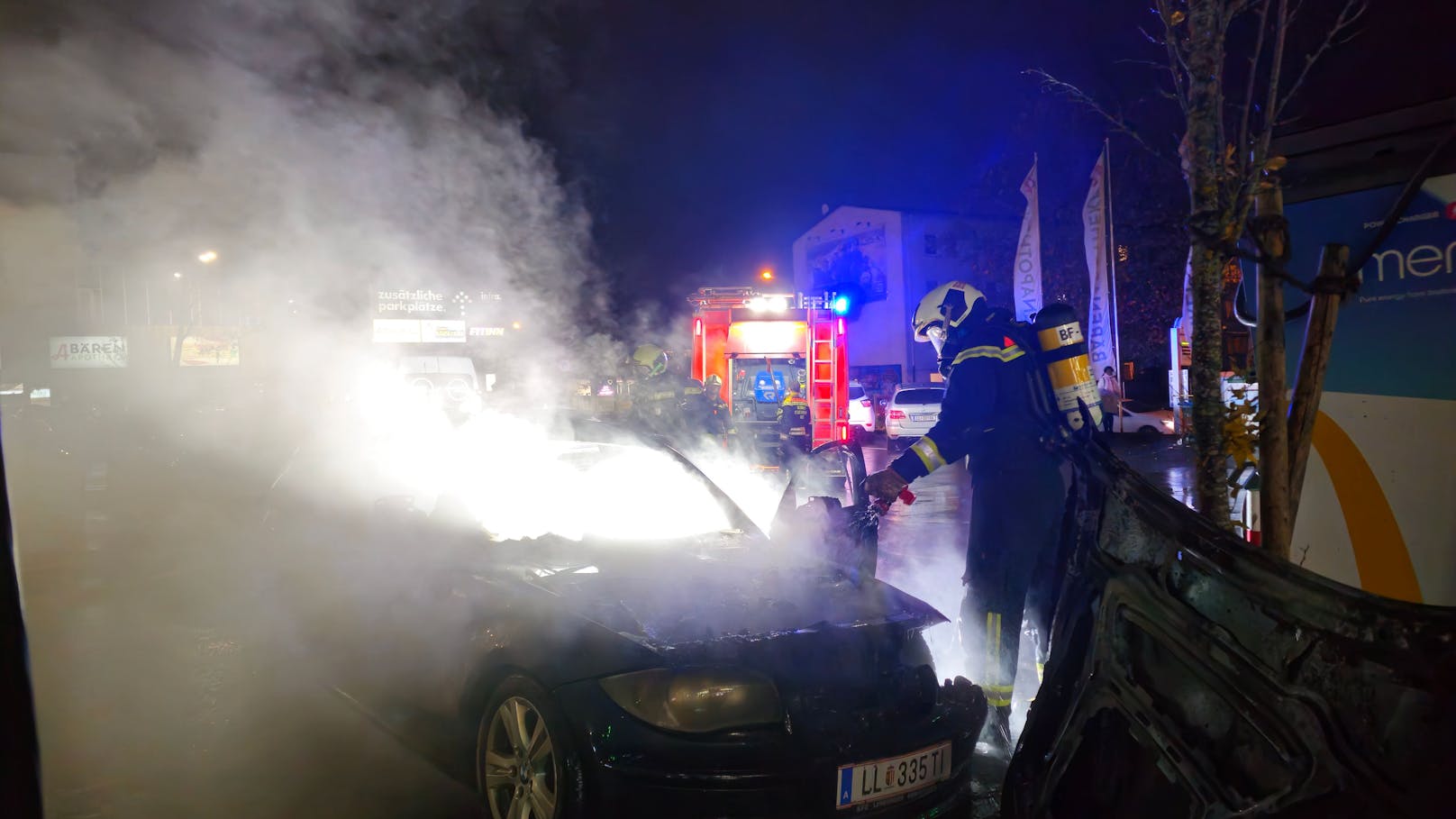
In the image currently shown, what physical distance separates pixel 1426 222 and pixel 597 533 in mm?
4099

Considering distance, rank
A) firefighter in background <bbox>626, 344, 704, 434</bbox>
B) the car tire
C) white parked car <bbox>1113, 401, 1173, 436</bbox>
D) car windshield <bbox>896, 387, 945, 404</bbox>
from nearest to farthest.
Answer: the car tire
firefighter in background <bbox>626, 344, 704, 434</bbox>
car windshield <bbox>896, 387, 945, 404</bbox>
white parked car <bbox>1113, 401, 1173, 436</bbox>

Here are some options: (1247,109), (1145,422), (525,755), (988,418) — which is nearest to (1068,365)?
(988,418)

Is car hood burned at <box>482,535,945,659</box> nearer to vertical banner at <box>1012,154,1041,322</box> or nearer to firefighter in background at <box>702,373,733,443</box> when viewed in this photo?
firefighter in background at <box>702,373,733,443</box>

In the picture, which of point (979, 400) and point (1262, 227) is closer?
point (1262, 227)

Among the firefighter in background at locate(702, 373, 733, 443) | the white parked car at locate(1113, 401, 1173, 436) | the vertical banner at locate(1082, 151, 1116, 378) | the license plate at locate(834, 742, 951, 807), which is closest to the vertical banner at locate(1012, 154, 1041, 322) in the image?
the vertical banner at locate(1082, 151, 1116, 378)

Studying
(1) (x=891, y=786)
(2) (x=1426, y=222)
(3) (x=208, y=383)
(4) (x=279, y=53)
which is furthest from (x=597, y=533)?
(3) (x=208, y=383)

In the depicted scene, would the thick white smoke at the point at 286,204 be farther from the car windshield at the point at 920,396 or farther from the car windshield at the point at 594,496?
the car windshield at the point at 920,396

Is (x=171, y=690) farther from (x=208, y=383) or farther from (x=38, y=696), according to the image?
(x=208, y=383)

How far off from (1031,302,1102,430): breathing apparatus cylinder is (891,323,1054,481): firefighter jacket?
12 centimetres

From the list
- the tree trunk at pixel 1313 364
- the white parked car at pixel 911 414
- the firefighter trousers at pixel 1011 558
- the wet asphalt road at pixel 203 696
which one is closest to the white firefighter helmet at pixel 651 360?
the wet asphalt road at pixel 203 696

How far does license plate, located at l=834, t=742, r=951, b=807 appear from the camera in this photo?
2596 mm

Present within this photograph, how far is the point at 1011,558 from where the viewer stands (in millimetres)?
4086

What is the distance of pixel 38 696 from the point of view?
4617 millimetres

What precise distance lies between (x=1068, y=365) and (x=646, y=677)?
2.61 meters
